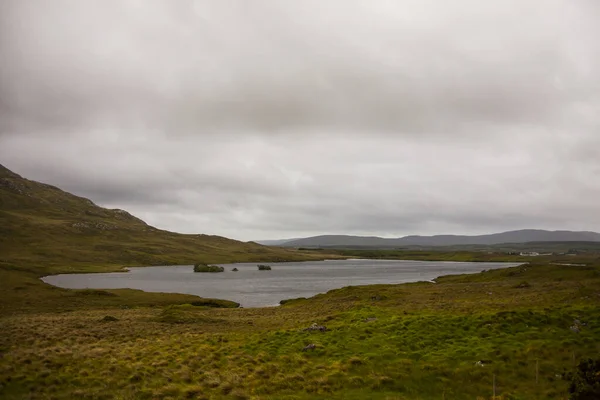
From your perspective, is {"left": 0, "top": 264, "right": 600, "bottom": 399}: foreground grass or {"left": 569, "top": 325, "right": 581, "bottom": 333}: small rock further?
{"left": 569, "top": 325, "right": 581, "bottom": 333}: small rock

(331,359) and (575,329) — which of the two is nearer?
(331,359)

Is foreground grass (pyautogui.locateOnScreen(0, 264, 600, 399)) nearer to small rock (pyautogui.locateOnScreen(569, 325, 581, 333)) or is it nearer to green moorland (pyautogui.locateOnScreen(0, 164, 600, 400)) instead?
green moorland (pyautogui.locateOnScreen(0, 164, 600, 400))

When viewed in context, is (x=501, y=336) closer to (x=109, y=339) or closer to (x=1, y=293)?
(x=109, y=339)

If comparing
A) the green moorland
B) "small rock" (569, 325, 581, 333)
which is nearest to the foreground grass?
the green moorland

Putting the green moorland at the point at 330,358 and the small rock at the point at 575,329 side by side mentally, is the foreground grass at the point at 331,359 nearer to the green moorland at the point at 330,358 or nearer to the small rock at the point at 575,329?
the green moorland at the point at 330,358

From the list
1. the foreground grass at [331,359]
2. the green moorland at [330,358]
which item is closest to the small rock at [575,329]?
the green moorland at [330,358]

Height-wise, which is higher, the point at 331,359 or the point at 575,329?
the point at 575,329

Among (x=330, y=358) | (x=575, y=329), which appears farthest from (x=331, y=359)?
(x=575, y=329)

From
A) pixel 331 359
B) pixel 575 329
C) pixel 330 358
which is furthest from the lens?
pixel 575 329

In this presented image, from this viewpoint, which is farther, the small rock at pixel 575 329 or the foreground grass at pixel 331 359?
the small rock at pixel 575 329

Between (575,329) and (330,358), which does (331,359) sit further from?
(575,329)

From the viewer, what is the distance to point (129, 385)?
894 inches

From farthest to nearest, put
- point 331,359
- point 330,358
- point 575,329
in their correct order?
1. point 575,329
2. point 330,358
3. point 331,359

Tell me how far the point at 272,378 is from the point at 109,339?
22.9 meters
